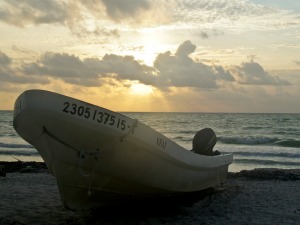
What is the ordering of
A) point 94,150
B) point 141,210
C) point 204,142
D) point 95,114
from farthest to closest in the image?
1. point 204,142
2. point 141,210
3. point 94,150
4. point 95,114

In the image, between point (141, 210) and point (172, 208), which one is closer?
point (141, 210)

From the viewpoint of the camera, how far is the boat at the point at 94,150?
20.6 ft

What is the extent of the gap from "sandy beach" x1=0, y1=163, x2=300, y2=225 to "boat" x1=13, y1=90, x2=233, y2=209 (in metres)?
0.45

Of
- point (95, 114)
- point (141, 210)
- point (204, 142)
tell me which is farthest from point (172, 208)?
point (95, 114)

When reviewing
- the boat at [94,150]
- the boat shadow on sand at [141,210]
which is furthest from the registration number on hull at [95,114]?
the boat shadow on sand at [141,210]

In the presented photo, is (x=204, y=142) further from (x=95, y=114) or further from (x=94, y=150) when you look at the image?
(x=95, y=114)

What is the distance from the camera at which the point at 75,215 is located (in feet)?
25.5

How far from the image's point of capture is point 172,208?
845cm

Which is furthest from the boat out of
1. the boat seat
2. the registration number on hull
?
the boat seat

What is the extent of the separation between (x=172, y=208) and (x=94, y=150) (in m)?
2.78

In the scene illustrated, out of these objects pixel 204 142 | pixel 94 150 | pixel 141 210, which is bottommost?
pixel 141 210

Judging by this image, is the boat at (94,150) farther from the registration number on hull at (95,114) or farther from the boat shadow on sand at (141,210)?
the boat shadow on sand at (141,210)

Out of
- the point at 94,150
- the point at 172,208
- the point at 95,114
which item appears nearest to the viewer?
the point at 95,114

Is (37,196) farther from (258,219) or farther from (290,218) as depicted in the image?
(290,218)
